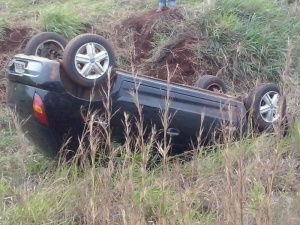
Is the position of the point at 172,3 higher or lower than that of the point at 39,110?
higher

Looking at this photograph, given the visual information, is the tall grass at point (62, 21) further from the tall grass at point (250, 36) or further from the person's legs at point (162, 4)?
the tall grass at point (250, 36)

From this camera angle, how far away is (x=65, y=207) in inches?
182

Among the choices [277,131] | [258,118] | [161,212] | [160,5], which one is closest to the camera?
[277,131]

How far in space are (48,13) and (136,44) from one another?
1048 mm

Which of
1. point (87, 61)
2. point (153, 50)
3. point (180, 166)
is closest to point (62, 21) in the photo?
point (153, 50)

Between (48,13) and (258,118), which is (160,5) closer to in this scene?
(48,13)

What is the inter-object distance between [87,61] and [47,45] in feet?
3.11

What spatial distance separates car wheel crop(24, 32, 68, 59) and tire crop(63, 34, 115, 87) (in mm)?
699

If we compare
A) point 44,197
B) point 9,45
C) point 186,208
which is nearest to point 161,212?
point 186,208

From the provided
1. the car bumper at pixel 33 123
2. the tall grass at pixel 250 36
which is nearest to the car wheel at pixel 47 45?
the car bumper at pixel 33 123

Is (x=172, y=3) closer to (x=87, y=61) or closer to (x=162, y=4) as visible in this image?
(x=162, y=4)

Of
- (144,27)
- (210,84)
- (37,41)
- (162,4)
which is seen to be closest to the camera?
(37,41)

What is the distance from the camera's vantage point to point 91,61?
521 centimetres

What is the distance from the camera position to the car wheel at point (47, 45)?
5945mm
